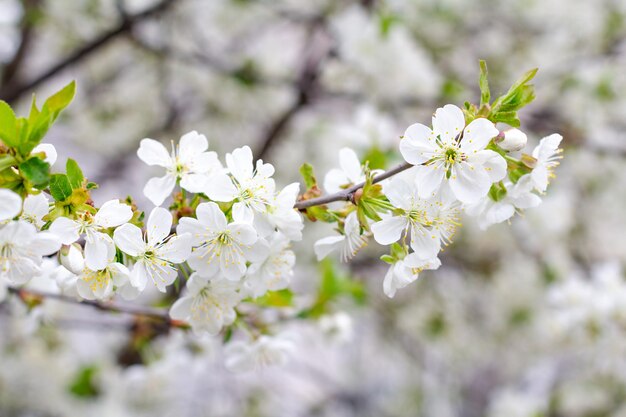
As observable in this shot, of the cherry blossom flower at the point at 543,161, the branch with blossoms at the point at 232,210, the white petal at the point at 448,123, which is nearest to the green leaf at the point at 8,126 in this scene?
the branch with blossoms at the point at 232,210

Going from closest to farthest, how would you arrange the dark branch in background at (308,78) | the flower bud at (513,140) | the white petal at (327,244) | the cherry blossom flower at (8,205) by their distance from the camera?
the cherry blossom flower at (8,205) → the flower bud at (513,140) → the white petal at (327,244) → the dark branch in background at (308,78)

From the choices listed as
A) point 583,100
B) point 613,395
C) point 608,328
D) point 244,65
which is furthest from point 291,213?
point 613,395

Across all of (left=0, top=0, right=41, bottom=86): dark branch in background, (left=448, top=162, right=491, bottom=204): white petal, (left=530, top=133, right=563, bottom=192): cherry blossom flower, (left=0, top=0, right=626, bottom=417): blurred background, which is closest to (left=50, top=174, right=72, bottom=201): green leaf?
(left=448, top=162, right=491, bottom=204): white petal

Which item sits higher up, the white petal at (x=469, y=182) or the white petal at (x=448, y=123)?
the white petal at (x=448, y=123)

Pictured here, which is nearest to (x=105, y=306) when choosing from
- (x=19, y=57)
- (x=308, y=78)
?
(x=308, y=78)

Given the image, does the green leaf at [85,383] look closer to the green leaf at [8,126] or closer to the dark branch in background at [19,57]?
the dark branch in background at [19,57]

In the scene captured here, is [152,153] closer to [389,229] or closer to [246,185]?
[246,185]

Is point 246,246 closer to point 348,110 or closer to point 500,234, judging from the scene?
point 348,110

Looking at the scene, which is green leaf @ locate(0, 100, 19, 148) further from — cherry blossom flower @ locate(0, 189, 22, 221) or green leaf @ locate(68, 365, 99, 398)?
green leaf @ locate(68, 365, 99, 398)

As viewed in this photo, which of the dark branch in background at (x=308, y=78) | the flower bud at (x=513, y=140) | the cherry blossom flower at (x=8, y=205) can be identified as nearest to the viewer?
the cherry blossom flower at (x=8, y=205)
